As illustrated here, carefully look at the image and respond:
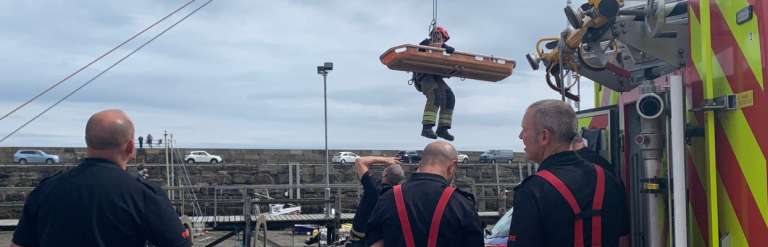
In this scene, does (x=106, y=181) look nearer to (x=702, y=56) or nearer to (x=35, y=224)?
(x=35, y=224)

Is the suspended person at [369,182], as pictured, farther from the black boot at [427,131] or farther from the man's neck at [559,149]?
the man's neck at [559,149]

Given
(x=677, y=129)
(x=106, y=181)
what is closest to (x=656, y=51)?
(x=677, y=129)

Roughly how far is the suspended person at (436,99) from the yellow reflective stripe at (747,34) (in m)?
2.98

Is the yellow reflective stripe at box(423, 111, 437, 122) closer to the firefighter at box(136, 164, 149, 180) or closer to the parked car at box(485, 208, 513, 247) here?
the parked car at box(485, 208, 513, 247)

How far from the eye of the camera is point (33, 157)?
35.5 metres

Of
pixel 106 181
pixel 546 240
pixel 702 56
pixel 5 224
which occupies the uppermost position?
pixel 702 56

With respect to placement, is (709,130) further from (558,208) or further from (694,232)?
(558,208)

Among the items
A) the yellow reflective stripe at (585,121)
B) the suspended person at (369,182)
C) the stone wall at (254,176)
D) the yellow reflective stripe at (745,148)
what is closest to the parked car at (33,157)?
the stone wall at (254,176)

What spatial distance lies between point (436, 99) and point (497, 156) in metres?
36.9

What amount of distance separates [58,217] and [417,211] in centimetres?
177

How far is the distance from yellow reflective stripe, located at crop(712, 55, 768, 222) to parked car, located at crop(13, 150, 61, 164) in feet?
126

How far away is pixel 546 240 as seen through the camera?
9.34 feet

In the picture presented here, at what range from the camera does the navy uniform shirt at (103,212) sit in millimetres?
2953

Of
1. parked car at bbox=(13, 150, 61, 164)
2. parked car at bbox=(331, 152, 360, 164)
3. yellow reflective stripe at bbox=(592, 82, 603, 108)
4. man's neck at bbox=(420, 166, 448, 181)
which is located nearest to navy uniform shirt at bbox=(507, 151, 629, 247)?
man's neck at bbox=(420, 166, 448, 181)
